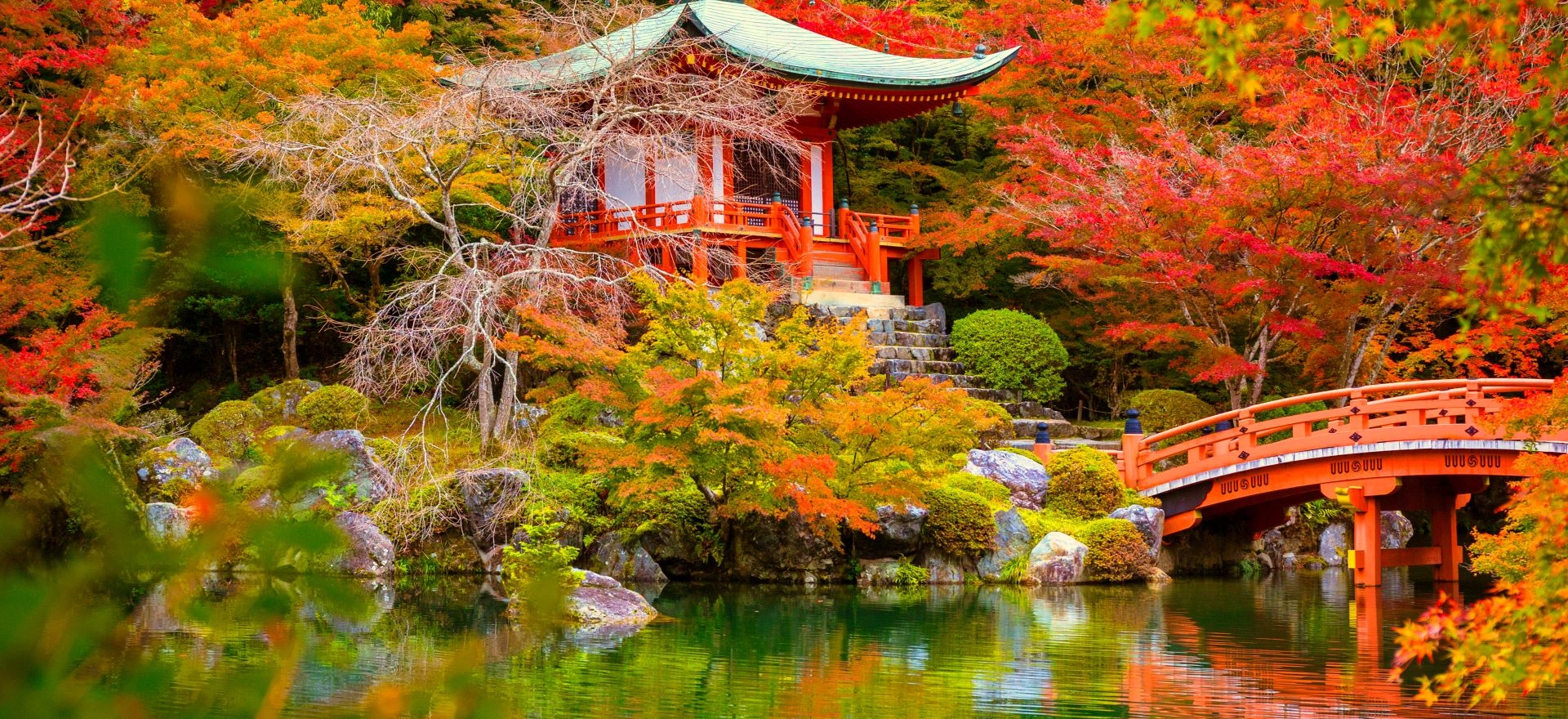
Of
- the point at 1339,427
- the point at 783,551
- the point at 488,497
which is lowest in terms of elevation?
the point at 783,551

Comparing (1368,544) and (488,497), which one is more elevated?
(488,497)

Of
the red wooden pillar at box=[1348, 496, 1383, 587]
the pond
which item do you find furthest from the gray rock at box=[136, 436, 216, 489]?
the red wooden pillar at box=[1348, 496, 1383, 587]

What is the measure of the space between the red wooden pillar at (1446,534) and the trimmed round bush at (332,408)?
36.2 feet

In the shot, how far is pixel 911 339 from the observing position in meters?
17.4

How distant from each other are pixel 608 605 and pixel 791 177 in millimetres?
10271

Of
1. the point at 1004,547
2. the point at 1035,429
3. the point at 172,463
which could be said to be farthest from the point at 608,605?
the point at 1035,429

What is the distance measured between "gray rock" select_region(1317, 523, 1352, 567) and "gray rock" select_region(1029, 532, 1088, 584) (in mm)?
4799

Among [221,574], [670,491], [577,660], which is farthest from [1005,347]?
[221,574]

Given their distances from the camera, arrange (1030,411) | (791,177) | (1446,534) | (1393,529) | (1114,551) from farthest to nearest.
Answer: (791,177) → (1030,411) → (1393,529) → (1446,534) → (1114,551)

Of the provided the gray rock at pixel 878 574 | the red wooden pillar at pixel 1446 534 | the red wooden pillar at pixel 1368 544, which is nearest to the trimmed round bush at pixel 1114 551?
the gray rock at pixel 878 574

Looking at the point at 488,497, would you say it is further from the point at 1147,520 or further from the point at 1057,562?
the point at 1147,520

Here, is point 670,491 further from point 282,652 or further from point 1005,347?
point 282,652

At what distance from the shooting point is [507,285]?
553 inches

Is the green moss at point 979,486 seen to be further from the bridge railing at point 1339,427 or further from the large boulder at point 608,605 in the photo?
the large boulder at point 608,605
